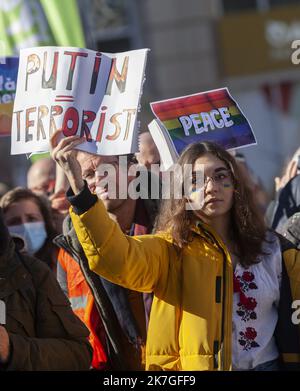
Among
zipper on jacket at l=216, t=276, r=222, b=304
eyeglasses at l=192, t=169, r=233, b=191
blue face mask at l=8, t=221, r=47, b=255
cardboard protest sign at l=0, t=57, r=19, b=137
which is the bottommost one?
zipper on jacket at l=216, t=276, r=222, b=304

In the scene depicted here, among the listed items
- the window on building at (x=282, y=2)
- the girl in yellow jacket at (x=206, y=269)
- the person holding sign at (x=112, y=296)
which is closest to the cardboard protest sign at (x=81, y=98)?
the person holding sign at (x=112, y=296)

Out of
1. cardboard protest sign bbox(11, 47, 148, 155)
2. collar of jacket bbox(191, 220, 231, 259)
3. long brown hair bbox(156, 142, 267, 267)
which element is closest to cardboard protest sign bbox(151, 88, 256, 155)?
cardboard protest sign bbox(11, 47, 148, 155)

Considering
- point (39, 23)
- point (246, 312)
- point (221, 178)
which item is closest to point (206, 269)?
point (246, 312)

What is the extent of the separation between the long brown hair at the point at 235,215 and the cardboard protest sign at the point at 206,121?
1.28 feet

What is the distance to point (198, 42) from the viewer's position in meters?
16.8

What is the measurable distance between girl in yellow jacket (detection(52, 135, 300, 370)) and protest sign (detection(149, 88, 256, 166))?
0.39 meters

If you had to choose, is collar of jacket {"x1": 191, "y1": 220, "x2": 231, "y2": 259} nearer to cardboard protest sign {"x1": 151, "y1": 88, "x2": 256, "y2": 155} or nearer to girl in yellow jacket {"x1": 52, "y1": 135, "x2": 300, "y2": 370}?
girl in yellow jacket {"x1": 52, "y1": 135, "x2": 300, "y2": 370}

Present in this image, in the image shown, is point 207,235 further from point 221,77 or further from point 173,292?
point 221,77

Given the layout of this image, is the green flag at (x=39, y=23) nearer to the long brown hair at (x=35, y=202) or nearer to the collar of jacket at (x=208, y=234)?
the long brown hair at (x=35, y=202)

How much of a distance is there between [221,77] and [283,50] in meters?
1.07

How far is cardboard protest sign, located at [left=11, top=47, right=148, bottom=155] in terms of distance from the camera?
155 inches

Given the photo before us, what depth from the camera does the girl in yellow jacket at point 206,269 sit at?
3469 millimetres

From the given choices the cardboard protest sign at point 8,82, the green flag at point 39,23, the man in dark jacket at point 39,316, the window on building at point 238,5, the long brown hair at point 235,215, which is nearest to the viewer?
the man in dark jacket at point 39,316

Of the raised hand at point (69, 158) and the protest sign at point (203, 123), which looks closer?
the raised hand at point (69, 158)
